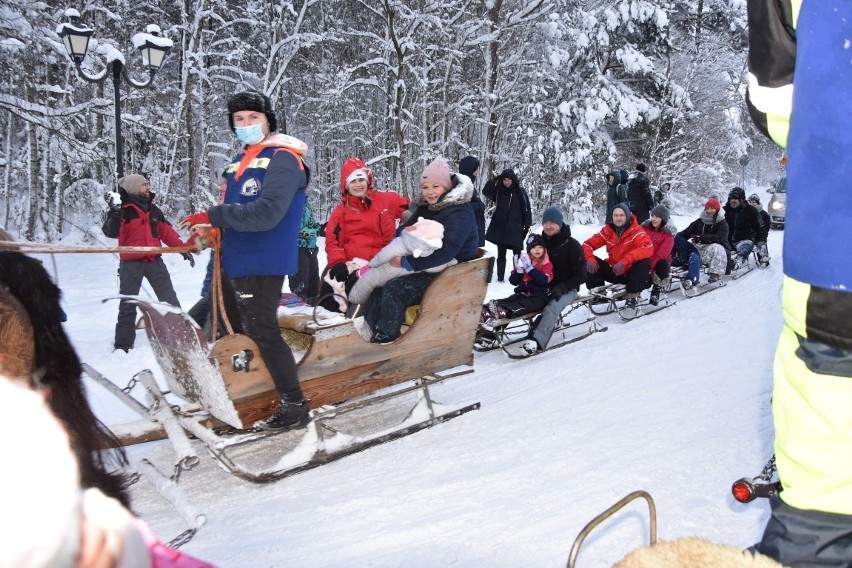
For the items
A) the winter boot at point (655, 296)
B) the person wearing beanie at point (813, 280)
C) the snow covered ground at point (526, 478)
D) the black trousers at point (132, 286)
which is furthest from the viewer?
the winter boot at point (655, 296)

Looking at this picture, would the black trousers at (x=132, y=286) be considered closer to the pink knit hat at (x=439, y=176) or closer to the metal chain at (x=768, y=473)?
the pink knit hat at (x=439, y=176)

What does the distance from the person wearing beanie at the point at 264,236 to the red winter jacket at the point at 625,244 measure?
4.49 m

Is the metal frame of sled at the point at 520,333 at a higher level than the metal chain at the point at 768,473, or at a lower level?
lower

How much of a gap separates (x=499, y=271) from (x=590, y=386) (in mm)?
4400

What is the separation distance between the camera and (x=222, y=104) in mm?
20000

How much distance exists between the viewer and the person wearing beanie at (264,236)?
314 cm

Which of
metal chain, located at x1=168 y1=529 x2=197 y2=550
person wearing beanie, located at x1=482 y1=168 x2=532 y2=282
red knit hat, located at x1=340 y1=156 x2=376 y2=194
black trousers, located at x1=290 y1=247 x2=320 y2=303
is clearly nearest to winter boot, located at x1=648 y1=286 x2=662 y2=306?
person wearing beanie, located at x1=482 y1=168 x2=532 y2=282

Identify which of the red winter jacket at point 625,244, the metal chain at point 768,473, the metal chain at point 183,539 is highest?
the metal chain at point 768,473

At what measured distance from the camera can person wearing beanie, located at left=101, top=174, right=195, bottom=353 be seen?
577 cm

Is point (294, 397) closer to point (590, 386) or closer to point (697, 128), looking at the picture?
point (590, 386)

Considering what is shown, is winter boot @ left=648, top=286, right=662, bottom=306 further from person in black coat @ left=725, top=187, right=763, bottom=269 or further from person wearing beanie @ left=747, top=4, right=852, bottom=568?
person wearing beanie @ left=747, top=4, right=852, bottom=568

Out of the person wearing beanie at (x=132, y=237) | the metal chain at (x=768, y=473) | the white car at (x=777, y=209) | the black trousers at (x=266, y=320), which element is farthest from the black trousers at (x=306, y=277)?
the white car at (x=777, y=209)

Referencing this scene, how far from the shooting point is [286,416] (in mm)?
3324

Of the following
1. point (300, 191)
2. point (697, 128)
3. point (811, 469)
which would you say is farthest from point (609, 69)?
point (811, 469)
